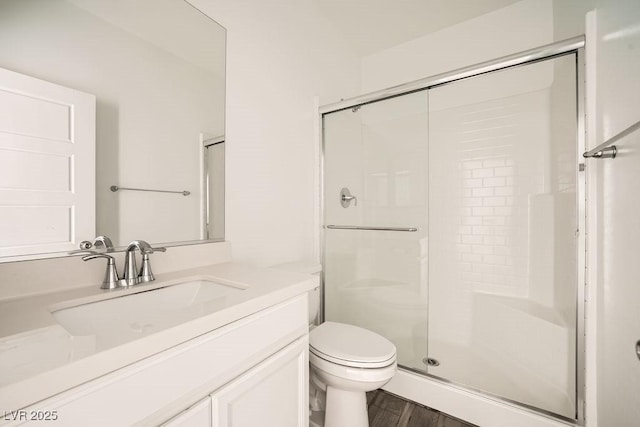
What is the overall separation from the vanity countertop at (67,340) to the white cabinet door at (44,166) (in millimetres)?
170

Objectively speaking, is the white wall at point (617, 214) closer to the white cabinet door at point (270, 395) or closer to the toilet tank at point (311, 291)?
the white cabinet door at point (270, 395)

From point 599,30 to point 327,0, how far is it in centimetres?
154

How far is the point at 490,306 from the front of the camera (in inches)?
76.6

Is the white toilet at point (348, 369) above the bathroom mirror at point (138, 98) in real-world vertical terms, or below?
below

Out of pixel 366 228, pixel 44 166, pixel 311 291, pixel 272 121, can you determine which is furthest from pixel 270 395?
pixel 272 121

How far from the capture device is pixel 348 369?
112 cm

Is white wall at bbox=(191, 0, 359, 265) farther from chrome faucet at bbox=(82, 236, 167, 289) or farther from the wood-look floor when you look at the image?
the wood-look floor

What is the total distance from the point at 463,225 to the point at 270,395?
1910 millimetres

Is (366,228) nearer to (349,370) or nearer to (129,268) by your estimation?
(349,370)

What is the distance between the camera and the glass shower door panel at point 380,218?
5.60 ft

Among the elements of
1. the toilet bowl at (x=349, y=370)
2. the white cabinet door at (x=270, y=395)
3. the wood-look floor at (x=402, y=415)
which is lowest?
the wood-look floor at (x=402, y=415)

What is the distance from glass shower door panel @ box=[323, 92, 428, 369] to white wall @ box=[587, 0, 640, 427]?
2.51ft

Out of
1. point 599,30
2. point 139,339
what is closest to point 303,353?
point 139,339

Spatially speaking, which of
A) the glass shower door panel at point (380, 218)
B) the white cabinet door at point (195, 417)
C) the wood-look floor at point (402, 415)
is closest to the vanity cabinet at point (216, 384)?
the white cabinet door at point (195, 417)
